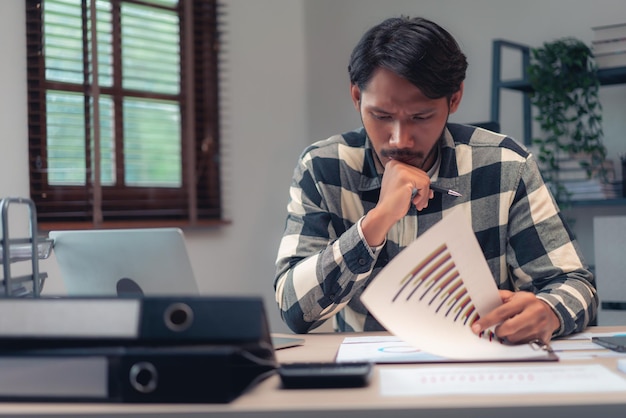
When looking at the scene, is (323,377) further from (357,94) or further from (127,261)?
(357,94)

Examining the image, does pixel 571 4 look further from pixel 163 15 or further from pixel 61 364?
pixel 61 364

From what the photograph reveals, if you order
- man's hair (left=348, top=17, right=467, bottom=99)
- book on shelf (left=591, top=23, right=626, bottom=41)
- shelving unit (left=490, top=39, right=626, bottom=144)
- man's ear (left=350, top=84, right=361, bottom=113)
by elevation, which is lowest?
man's ear (left=350, top=84, right=361, bottom=113)

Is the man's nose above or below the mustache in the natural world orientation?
above

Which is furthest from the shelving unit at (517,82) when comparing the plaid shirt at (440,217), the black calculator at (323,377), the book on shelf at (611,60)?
the black calculator at (323,377)

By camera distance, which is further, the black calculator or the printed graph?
the printed graph

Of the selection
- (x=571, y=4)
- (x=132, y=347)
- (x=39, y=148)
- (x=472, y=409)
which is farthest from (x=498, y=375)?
(x=571, y=4)

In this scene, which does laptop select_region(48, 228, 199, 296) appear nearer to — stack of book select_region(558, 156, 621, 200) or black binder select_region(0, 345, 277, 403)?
black binder select_region(0, 345, 277, 403)

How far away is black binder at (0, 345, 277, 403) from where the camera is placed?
75cm

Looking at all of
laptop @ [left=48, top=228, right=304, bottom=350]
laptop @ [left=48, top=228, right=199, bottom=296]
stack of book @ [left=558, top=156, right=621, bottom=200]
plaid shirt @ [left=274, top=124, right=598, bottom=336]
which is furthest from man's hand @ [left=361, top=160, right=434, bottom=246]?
stack of book @ [left=558, top=156, right=621, bottom=200]

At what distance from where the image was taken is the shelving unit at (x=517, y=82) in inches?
118

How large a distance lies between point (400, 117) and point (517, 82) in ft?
5.82

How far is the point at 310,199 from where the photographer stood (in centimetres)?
158

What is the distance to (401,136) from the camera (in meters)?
1.43

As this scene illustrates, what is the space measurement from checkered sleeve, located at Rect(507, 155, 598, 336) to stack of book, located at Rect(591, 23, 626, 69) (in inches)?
56.5
